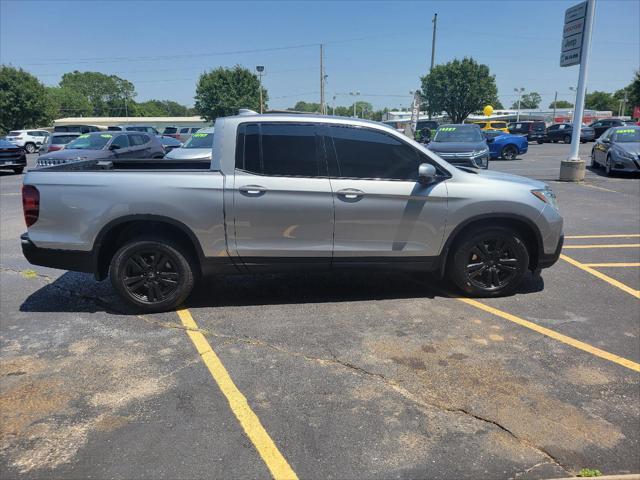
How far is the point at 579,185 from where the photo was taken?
542 inches

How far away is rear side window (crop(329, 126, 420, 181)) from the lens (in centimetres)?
478

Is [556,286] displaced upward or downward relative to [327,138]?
downward

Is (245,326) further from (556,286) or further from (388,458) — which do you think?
(556,286)

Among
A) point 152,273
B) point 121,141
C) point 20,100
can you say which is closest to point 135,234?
point 152,273

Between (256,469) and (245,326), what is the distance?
6.41 feet

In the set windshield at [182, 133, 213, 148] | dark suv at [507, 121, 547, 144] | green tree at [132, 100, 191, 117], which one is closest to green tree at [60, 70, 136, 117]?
green tree at [132, 100, 191, 117]

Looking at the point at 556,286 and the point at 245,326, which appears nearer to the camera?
the point at 245,326

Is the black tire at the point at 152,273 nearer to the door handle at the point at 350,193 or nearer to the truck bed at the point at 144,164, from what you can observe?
the truck bed at the point at 144,164

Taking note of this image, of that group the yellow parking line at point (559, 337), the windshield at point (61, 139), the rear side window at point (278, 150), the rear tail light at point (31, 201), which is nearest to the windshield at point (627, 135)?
the yellow parking line at point (559, 337)

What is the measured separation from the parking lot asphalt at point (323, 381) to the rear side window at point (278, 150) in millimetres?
1398

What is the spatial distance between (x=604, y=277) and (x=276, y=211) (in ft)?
13.6

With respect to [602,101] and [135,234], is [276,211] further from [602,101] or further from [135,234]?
[602,101]

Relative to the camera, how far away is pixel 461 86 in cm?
5969

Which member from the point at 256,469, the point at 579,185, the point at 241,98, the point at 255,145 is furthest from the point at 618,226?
the point at 241,98
